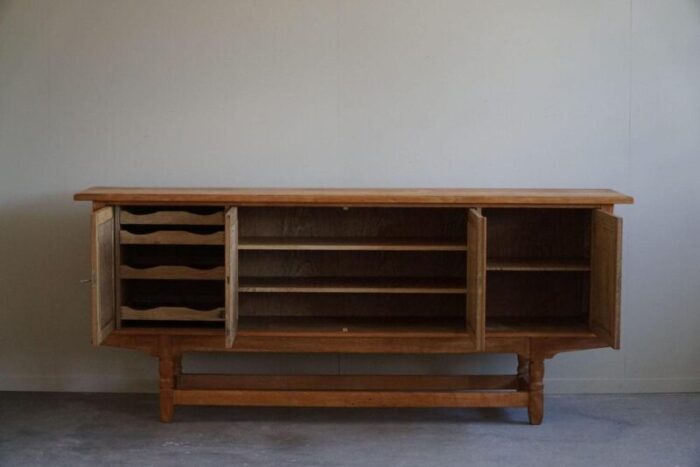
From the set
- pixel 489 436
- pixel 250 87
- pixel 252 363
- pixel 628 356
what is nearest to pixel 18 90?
pixel 250 87

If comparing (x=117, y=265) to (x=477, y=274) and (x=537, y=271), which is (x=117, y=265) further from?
(x=537, y=271)

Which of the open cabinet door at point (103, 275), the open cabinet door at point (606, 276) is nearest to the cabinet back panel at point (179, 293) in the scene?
the open cabinet door at point (103, 275)

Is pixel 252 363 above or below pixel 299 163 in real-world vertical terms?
below

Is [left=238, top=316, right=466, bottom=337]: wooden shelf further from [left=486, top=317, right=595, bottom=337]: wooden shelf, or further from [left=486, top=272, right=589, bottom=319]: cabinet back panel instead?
[left=486, top=272, right=589, bottom=319]: cabinet back panel

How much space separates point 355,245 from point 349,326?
445 millimetres

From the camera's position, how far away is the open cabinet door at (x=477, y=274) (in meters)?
5.05

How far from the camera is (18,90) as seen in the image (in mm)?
5855

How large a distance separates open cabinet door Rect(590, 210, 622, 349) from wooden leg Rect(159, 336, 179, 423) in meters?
2.14

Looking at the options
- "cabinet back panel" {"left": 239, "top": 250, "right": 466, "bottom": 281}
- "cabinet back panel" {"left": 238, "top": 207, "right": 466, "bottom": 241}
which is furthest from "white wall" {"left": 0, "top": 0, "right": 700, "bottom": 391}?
"cabinet back panel" {"left": 239, "top": 250, "right": 466, "bottom": 281}

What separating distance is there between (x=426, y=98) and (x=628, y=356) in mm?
1832

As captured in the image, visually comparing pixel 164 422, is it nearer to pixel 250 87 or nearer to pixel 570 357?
pixel 250 87

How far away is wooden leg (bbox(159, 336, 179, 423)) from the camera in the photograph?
537 cm

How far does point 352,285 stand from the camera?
5.43m

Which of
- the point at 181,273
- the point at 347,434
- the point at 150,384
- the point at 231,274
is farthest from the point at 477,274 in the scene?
the point at 150,384
